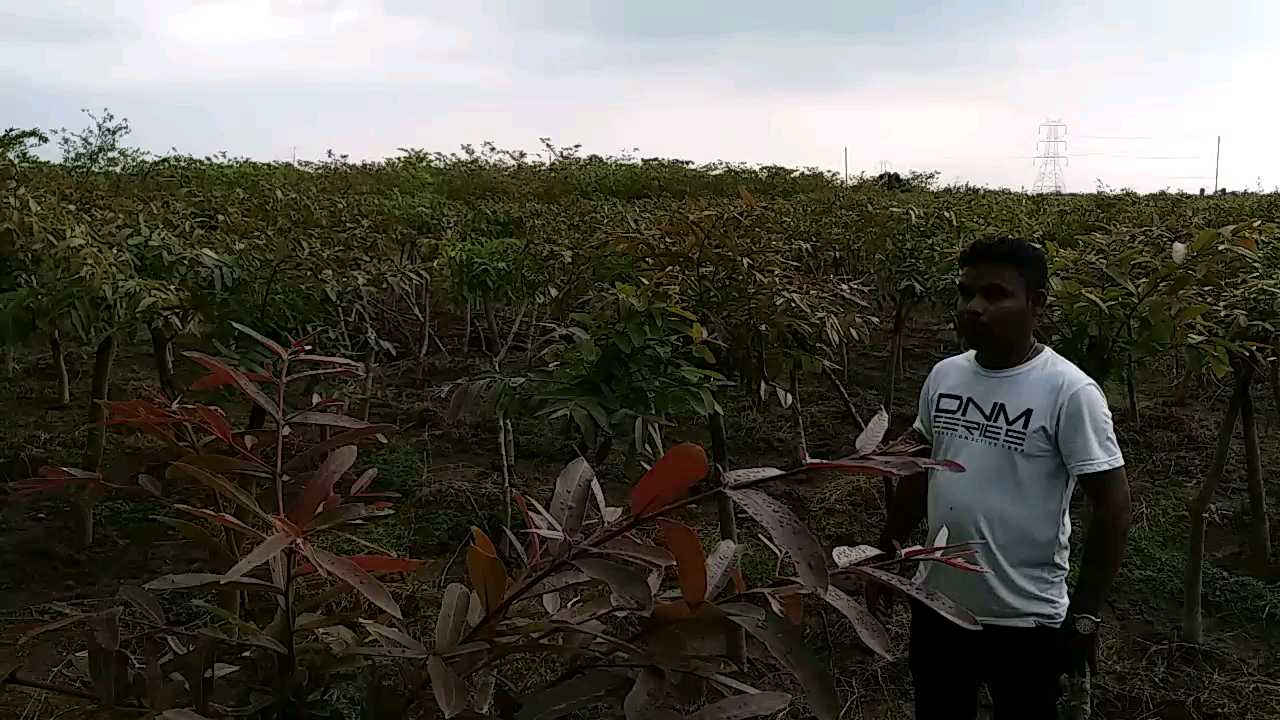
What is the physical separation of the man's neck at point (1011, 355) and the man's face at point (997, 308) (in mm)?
11

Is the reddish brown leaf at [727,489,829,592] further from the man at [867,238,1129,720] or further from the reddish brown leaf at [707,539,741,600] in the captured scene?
the man at [867,238,1129,720]

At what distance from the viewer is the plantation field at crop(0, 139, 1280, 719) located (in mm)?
942

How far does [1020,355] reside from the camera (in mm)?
2219

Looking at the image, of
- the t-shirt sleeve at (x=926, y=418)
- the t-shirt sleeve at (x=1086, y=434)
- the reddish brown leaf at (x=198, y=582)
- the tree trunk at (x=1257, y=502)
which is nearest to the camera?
the reddish brown leaf at (x=198, y=582)

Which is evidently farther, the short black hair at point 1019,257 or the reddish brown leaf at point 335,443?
the short black hair at point 1019,257

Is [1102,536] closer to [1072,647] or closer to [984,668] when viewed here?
[1072,647]

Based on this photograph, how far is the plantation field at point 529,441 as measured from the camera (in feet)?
3.09

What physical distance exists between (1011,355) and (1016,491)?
0.31 meters

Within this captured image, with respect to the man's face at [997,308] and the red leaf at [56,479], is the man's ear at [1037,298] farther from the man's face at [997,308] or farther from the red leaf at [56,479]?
the red leaf at [56,479]

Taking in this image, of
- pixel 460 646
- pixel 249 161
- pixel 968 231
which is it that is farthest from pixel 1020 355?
pixel 249 161

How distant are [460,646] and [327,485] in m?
0.21

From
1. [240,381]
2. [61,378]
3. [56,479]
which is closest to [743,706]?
[240,381]

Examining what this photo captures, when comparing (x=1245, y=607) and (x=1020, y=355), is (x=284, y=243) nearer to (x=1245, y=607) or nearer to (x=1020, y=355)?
(x=1020, y=355)

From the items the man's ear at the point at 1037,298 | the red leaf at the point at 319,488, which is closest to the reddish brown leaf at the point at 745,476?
the red leaf at the point at 319,488
